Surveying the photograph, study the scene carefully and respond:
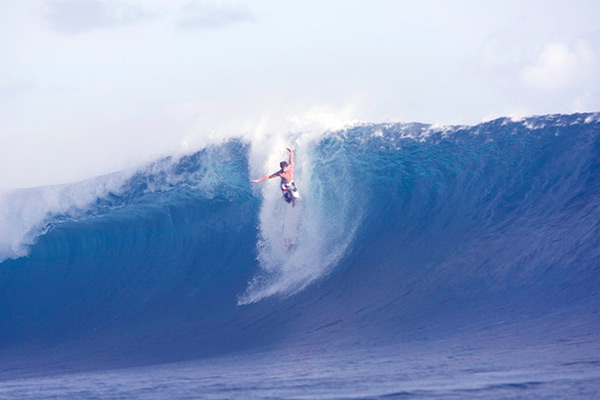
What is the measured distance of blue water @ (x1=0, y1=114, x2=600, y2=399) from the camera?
18.4 feet

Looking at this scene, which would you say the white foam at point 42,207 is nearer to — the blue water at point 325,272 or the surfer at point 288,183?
the blue water at point 325,272

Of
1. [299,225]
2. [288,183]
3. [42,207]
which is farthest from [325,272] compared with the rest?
[42,207]

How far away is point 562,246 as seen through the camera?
845 centimetres

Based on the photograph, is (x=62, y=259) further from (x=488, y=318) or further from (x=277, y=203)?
(x=488, y=318)

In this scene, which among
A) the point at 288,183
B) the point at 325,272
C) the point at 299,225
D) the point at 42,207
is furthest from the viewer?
the point at 42,207

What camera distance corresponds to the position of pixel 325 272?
9.73 metres

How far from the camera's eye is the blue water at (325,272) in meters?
5.60

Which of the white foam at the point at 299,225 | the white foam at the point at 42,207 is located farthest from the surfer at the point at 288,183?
the white foam at the point at 42,207

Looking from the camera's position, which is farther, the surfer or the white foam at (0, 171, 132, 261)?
the white foam at (0, 171, 132, 261)

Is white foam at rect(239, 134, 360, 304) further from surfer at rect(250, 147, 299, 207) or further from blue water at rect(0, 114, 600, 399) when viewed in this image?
surfer at rect(250, 147, 299, 207)

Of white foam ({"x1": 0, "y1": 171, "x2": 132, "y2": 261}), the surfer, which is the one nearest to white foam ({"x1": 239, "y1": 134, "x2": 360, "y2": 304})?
the surfer

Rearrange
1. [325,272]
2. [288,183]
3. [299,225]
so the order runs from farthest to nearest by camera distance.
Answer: [288,183]
[299,225]
[325,272]

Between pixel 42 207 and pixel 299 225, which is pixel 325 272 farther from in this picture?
pixel 42 207

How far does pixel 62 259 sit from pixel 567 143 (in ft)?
33.3
